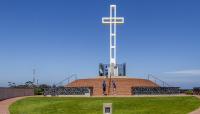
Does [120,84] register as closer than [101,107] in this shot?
No

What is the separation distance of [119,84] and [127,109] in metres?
12.9

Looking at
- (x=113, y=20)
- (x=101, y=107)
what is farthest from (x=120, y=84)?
(x=101, y=107)

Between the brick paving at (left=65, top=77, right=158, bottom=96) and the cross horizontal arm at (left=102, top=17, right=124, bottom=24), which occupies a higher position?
the cross horizontal arm at (left=102, top=17, right=124, bottom=24)

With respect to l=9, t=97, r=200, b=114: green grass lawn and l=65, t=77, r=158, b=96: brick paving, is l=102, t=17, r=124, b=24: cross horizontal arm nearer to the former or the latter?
l=65, t=77, r=158, b=96: brick paving

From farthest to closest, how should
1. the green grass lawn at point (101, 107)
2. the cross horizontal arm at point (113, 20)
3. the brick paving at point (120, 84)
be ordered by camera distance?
1. the cross horizontal arm at point (113, 20)
2. the brick paving at point (120, 84)
3. the green grass lawn at point (101, 107)

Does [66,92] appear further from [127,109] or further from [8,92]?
[127,109]

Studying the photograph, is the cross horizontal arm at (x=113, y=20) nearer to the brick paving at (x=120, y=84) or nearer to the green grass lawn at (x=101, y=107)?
the brick paving at (x=120, y=84)

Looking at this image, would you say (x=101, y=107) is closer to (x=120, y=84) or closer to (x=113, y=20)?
(x=120, y=84)

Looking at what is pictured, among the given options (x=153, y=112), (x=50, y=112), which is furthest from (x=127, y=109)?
(x=50, y=112)

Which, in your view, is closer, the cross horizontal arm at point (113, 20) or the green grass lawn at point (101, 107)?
the green grass lawn at point (101, 107)

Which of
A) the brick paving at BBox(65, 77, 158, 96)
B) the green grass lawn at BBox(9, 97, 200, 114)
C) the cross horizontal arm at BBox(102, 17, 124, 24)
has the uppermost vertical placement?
the cross horizontal arm at BBox(102, 17, 124, 24)

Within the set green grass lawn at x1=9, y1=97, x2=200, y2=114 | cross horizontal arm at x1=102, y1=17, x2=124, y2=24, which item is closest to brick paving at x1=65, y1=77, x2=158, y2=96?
cross horizontal arm at x1=102, y1=17, x2=124, y2=24

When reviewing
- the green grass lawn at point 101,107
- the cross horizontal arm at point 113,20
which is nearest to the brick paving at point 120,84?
the cross horizontal arm at point 113,20

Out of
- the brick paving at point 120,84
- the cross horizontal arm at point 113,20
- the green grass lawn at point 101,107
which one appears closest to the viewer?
the green grass lawn at point 101,107
